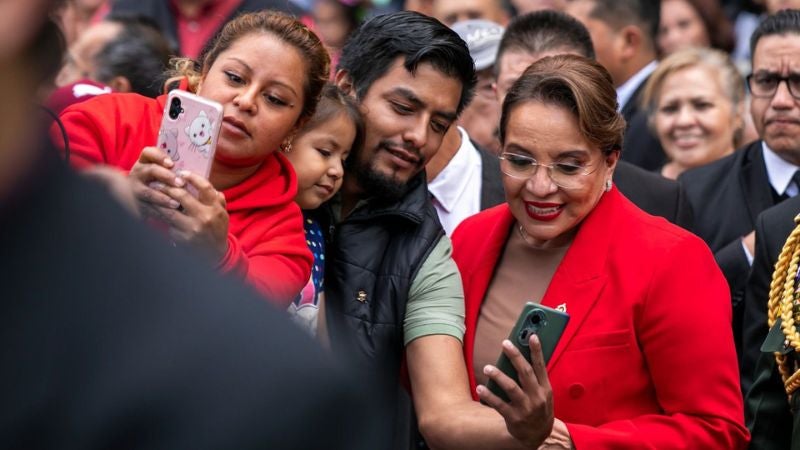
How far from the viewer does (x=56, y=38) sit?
43.0 inches

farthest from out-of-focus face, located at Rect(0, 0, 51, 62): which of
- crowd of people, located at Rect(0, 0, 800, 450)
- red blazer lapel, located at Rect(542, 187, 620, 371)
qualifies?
red blazer lapel, located at Rect(542, 187, 620, 371)

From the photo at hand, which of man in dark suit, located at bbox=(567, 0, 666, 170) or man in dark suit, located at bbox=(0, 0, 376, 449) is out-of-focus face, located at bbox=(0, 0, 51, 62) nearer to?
man in dark suit, located at bbox=(0, 0, 376, 449)

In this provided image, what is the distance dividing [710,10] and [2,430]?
8.05 m

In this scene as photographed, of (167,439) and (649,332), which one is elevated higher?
(167,439)

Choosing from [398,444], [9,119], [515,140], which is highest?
[9,119]

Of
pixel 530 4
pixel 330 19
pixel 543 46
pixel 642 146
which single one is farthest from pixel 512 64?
pixel 530 4

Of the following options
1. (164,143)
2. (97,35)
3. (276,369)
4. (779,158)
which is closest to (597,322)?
(164,143)

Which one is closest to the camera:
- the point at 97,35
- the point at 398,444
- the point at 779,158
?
the point at 398,444

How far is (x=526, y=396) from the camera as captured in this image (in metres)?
3.20

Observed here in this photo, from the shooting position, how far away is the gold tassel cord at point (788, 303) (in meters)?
3.61

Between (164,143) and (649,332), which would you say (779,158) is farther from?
(164,143)

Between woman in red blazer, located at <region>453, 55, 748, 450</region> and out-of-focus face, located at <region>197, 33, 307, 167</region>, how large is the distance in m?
0.71

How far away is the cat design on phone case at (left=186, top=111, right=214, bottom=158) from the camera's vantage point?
3.16 metres

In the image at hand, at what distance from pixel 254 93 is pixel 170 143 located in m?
0.37
